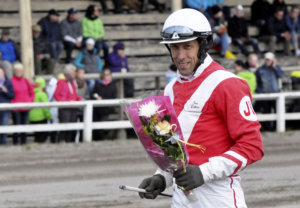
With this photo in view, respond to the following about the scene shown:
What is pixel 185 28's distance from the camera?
4.55m

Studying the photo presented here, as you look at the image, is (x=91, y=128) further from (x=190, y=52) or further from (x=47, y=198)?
(x=190, y=52)

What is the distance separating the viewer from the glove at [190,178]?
439cm

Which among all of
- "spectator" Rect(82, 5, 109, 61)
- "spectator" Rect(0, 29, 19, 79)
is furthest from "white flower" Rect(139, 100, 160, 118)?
"spectator" Rect(82, 5, 109, 61)

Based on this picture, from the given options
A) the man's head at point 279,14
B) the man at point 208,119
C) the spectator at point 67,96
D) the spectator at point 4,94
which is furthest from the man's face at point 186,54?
the man's head at point 279,14

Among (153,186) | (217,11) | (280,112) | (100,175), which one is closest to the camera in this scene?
(153,186)

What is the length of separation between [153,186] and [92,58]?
450 inches

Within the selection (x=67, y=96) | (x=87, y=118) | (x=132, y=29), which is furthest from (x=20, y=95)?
(x=132, y=29)

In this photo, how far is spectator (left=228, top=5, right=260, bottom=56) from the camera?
1859 cm

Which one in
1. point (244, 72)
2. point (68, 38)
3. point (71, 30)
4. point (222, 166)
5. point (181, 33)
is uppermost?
point (181, 33)

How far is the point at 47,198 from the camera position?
394 inches

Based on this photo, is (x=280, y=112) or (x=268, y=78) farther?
(x=268, y=78)

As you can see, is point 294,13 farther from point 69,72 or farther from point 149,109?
point 149,109

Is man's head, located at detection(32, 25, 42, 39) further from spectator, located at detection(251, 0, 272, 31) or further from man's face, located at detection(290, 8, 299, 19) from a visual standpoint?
man's face, located at detection(290, 8, 299, 19)

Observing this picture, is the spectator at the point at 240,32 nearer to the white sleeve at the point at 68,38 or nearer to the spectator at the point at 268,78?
the spectator at the point at 268,78
